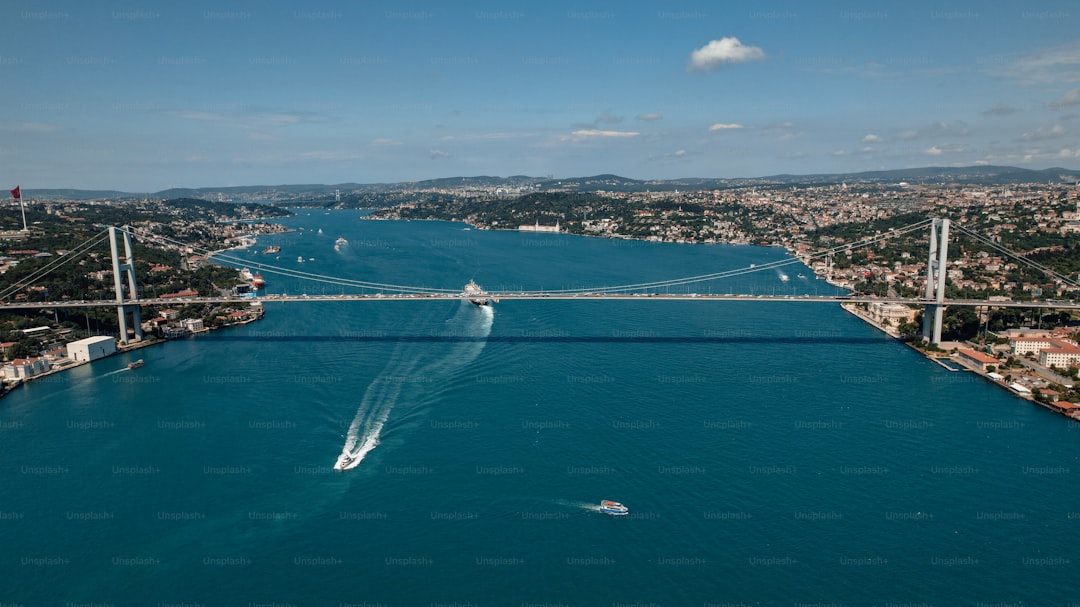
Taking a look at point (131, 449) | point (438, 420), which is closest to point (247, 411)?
point (131, 449)

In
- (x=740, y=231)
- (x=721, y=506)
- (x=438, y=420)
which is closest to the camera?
(x=721, y=506)

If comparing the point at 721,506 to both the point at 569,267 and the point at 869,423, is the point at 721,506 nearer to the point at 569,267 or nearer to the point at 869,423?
the point at 869,423

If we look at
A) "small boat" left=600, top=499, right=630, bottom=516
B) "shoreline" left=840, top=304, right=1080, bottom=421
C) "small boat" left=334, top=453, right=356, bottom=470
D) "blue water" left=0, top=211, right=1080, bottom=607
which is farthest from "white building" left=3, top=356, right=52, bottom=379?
"shoreline" left=840, top=304, right=1080, bottom=421

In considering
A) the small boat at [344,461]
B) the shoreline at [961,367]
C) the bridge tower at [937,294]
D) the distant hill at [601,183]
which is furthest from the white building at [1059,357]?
the distant hill at [601,183]

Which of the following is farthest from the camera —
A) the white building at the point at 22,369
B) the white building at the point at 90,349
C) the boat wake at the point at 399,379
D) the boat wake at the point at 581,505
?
the white building at the point at 90,349

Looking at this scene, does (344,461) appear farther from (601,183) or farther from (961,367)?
(601,183)

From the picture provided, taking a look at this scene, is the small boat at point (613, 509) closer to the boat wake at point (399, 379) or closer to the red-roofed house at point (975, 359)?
the boat wake at point (399, 379)

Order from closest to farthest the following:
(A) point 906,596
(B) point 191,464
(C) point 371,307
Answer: (A) point 906,596 < (B) point 191,464 < (C) point 371,307
